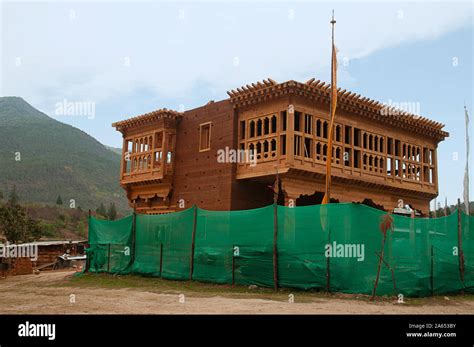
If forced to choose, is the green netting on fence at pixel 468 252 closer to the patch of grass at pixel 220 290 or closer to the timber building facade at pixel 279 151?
the patch of grass at pixel 220 290

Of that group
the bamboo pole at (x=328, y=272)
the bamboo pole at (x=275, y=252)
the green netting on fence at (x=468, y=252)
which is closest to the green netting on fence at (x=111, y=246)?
the bamboo pole at (x=275, y=252)

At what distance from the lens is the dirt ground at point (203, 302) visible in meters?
11.4

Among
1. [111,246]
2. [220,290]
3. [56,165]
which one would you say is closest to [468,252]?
[220,290]

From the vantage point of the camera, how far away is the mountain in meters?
84.0

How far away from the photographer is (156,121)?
2658 cm

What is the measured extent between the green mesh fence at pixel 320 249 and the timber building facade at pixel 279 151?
4512 mm

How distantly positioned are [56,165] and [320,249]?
85825mm

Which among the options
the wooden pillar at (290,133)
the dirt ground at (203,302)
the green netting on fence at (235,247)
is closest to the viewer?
the dirt ground at (203,302)

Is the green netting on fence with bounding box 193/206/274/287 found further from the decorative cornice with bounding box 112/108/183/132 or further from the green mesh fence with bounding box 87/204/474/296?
the decorative cornice with bounding box 112/108/183/132

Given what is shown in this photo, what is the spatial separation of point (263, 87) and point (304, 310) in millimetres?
12459

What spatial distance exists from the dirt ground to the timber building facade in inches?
257

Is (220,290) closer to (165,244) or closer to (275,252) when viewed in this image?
(275,252)

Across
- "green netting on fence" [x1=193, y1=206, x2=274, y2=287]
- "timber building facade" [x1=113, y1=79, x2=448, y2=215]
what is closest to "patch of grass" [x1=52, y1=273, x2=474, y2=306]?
"green netting on fence" [x1=193, y1=206, x2=274, y2=287]
